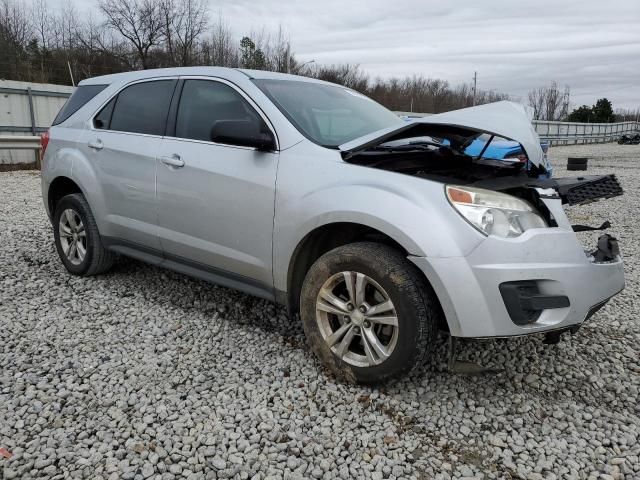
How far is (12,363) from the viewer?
3014mm

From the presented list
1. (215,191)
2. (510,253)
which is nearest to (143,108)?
(215,191)

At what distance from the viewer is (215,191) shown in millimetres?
3164

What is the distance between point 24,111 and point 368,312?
15.9 metres

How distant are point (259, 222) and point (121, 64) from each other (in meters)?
26.5

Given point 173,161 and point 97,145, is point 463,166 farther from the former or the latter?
point 97,145

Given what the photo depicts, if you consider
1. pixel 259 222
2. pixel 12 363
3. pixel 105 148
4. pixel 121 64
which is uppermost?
pixel 121 64

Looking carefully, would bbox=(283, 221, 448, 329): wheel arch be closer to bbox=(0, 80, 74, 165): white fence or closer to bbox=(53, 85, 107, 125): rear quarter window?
bbox=(53, 85, 107, 125): rear quarter window

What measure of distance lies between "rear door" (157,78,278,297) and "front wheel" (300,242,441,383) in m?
0.42

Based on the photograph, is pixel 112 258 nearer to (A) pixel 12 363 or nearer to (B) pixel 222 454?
(A) pixel 12 363

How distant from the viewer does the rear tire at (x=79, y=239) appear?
4254 millimetres

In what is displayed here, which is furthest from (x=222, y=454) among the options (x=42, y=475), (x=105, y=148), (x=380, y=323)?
(x=105, y=148)

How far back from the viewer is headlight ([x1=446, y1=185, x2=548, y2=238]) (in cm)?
237

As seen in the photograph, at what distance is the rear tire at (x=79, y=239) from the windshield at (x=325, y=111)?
2.02 metres

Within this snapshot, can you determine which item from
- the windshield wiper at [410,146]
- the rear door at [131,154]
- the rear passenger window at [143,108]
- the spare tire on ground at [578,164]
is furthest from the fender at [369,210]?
the spare tire on ground at [578,164]
